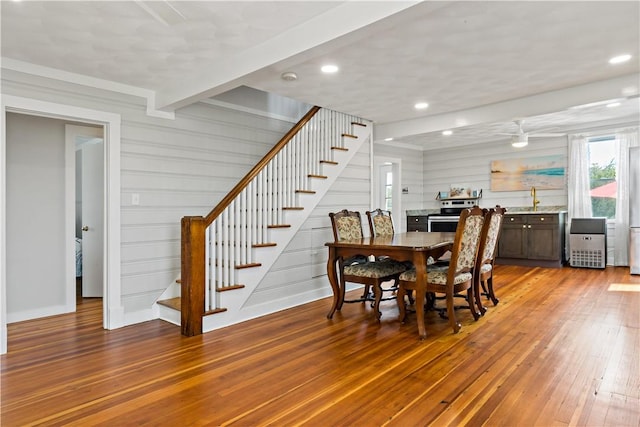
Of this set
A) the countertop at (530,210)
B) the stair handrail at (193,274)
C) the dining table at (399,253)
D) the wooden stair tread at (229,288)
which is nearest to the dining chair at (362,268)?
the dining table at (399,253)

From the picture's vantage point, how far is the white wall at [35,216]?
3.82 meters

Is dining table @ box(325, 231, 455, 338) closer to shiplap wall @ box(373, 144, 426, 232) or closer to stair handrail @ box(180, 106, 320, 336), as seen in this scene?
stair handrail @ box(180, 106, 320, 336)

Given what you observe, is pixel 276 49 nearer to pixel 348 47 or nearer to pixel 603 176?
pixel 348 47

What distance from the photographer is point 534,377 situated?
2.43 m

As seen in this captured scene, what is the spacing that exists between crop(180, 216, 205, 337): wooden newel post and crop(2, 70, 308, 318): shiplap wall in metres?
0.74

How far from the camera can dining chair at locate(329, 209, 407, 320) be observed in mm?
3729

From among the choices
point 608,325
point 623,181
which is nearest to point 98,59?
point 608,325

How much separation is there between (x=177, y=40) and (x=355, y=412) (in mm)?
2743

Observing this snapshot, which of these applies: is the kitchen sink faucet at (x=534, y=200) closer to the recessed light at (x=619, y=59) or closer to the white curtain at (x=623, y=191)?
the white curtain at (x=623, y=191)

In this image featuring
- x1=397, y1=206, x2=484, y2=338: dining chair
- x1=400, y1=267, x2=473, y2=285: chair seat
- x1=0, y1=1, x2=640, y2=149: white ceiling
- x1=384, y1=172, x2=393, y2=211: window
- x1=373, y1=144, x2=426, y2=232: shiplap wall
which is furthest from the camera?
x1=384, y1=172, x2=393, y2=211: window

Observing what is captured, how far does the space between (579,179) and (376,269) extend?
16.1 feet

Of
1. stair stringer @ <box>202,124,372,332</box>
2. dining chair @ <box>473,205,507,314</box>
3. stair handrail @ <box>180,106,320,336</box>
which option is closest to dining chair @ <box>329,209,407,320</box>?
stair stringer @ <box>202,124,372,332</box>

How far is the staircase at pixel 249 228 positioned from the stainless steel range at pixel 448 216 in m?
3.41

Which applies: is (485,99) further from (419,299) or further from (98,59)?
(98,59)
